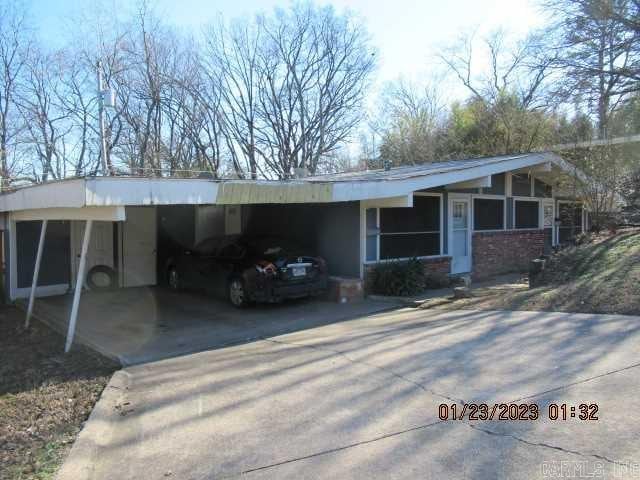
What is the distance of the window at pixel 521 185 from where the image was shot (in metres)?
15.2

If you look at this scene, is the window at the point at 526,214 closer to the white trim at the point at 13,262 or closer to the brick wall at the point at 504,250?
the brick wall at the point at 504,250

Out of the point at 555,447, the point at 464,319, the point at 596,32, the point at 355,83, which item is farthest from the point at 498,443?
the point at 355,83

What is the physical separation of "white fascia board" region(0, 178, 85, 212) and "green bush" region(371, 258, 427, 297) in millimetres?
6464

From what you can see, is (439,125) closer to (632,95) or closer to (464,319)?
(632,95)

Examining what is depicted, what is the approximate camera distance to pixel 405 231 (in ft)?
39.6

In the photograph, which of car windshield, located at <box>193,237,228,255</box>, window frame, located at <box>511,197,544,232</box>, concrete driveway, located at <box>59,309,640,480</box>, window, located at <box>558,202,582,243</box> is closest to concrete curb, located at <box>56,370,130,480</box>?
concrete driveway, located at <box>59,309,640,480</box>

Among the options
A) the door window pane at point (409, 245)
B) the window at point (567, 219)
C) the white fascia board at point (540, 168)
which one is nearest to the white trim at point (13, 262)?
the door window pane at point (409, 245)

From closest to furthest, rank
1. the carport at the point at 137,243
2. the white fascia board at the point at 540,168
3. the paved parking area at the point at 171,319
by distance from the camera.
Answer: the carport at the point at 137,243 → the paved parking area at the point at 171,319 → the white fascia board at the point at 540,168

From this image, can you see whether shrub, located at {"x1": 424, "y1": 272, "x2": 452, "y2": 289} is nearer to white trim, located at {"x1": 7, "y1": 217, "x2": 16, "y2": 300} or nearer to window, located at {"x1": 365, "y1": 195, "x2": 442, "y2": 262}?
window, located at {"x1": 365, "y1": 195, "x2": 442, "y2": 262}

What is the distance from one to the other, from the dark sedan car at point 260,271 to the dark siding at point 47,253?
142 inches

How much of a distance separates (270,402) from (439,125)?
30.5m

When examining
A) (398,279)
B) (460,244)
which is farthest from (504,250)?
(398,279)

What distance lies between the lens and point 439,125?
32.8 meters

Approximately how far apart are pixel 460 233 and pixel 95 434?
11078 millimetres
